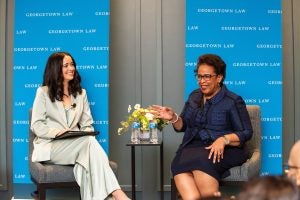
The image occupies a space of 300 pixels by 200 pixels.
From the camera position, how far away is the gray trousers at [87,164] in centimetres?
378

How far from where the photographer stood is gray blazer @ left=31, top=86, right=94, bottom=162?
3871 mm

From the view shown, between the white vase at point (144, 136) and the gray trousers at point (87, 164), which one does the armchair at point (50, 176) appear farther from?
the white vase at point (144, 136)

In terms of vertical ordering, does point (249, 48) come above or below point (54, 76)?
above

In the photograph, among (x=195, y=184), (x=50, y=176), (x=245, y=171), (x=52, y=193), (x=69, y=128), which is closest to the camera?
(x=195, y=184)

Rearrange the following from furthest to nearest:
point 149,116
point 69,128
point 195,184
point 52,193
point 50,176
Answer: point 52,193 < point 69,128 < point 149,116 < point 50,176 < point 195,184

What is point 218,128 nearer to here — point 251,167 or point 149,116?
point 251,167

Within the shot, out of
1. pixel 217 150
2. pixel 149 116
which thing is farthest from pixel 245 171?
pixel 149 116

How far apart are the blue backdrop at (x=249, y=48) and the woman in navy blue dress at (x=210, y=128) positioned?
2.24 feet

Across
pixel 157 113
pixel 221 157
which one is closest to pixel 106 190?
pixel 157 113

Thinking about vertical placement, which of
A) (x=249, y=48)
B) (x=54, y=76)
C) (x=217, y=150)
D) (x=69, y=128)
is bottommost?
(x=217, y=150)

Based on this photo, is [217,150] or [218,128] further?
[218,128]

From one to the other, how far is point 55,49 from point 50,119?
761mm

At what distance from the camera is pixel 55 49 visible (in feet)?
14.6

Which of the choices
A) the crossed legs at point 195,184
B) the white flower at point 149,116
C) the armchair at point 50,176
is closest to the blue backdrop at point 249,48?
the white flower at point 149,116
